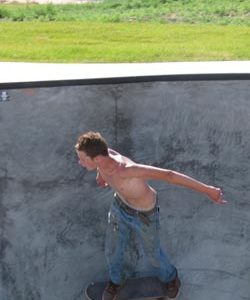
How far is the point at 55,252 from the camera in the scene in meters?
6.15

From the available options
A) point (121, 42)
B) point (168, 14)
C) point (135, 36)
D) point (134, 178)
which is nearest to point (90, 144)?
point (134, 178)

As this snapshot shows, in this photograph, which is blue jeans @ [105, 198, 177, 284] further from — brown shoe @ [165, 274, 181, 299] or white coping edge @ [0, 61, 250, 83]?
white coping edge @ [0, 61, 250, 83]

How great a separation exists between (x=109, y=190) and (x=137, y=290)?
3.29 ft

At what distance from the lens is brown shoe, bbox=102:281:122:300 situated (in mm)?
5672

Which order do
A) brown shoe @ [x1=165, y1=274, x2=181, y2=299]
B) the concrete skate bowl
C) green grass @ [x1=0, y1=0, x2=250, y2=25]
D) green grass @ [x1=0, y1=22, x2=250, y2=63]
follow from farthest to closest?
green grass @ [x1=0, y1=0, x2=250, y2=25] → green grass @ [x1=0, y1=22, x2=250, y2=63] → the concrete skate bowl → brown shoe @ [x1=165, y1=274, x2=181, y2=299]

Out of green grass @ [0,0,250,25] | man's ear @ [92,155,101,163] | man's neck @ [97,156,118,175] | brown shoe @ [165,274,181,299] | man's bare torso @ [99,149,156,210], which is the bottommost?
green grass @ [0,0,250,25]

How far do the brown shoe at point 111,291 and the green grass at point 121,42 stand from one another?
167 inches

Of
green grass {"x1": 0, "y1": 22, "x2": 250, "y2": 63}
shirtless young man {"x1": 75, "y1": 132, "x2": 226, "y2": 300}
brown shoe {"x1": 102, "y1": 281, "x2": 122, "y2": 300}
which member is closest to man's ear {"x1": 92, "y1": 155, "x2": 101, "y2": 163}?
shirtless young man {"x1": 75, "y1": 132, "x2": 226, "y2": 300}

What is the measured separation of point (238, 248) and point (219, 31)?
6.81 m

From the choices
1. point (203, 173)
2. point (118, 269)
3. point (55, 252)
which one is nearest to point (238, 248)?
point (203, 173)

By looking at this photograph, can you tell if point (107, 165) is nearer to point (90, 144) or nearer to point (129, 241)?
point (90, 144)

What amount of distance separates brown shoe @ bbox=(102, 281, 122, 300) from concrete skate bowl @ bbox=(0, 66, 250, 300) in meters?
0.57

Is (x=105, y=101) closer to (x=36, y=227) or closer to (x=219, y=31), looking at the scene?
(x=36, y=227)

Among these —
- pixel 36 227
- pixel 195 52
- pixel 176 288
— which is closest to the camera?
pixel 176 288
